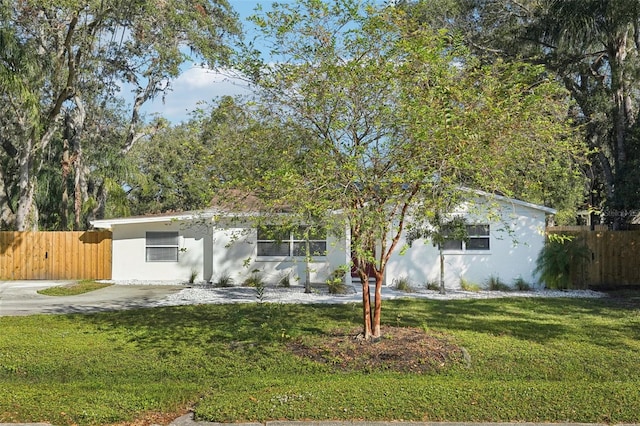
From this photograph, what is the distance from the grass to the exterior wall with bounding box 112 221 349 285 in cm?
188

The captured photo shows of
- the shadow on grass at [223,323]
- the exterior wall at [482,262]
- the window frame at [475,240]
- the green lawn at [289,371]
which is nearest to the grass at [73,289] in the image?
the shadow on grass at [223,323]

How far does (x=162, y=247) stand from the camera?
2155 centimetres

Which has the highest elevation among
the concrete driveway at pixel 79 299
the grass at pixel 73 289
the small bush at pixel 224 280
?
the small bush at pixel 224 280

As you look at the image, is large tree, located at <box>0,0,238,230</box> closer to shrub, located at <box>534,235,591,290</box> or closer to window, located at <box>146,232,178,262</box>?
window, located at <box>146,232,178,262</box>

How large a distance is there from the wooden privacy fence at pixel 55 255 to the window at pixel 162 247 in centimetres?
222

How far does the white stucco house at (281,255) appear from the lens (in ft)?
62.3

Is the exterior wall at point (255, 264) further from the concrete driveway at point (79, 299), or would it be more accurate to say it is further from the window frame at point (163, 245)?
the window frame at point (163, 245)

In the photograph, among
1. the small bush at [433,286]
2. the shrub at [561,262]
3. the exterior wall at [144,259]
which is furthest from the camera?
the exterior wall at [144,259]

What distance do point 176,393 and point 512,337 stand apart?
593 centimetres

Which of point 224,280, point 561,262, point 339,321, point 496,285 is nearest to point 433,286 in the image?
point 496,285

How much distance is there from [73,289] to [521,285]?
1396 cm

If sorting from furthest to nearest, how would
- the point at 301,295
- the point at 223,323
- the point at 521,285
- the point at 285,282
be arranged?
1. the point at 285,282
2. the point at 521,285
3. the point at 301,295
4. the point at 223,323

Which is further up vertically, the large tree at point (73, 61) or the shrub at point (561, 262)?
the large tree at point (73, 61)

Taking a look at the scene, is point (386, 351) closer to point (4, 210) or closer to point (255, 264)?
point (255, 264)
